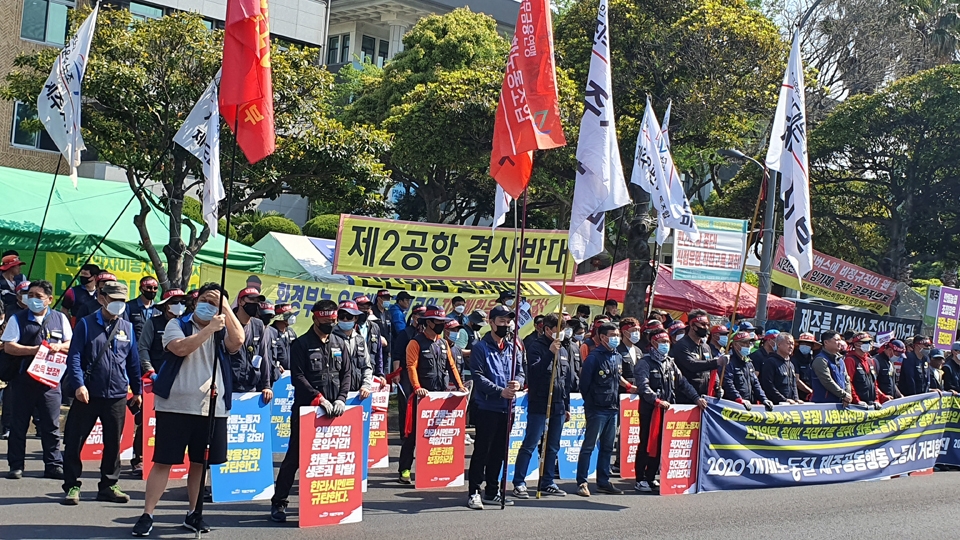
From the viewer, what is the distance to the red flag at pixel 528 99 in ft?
31.8

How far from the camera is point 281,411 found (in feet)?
35.3

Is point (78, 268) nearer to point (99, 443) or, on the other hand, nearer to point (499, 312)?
point (99, 443)

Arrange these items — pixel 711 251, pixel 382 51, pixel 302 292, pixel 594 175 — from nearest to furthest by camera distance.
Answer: pixel 594 175
pixel 302 292
pixel 711 251
pixel 382 51

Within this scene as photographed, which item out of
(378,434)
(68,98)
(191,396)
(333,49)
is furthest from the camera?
(333,49)

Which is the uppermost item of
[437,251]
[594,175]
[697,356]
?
[594,175]

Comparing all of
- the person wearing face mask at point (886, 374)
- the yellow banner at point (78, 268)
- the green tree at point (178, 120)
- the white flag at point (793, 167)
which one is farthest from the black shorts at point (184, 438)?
the yellow banner at point (78, 268)

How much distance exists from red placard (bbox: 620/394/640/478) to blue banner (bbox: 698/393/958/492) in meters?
0.72

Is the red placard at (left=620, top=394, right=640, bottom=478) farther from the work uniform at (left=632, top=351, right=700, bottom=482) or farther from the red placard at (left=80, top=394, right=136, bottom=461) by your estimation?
the red placard at (left=80, top=394, right=136, bottom=461)

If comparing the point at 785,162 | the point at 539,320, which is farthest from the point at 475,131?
the point at 539,320

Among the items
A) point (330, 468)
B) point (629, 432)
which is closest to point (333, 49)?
point (629, 432)

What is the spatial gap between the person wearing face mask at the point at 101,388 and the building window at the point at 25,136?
2224cm

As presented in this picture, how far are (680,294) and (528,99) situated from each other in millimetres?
15712

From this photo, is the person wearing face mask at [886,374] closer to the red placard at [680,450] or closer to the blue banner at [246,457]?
the red placard at [680,450]

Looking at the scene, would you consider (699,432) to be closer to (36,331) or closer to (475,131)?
(36,331)
